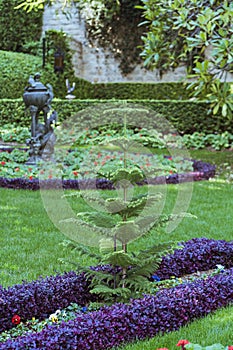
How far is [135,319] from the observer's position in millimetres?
2934

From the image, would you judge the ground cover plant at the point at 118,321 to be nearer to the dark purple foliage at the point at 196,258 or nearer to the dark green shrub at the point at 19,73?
the dark purple foliage at the point at 196,258

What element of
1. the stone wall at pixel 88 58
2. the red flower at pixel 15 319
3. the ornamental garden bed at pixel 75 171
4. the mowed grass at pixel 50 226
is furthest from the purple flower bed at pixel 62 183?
the stone wall at pixel 88 58

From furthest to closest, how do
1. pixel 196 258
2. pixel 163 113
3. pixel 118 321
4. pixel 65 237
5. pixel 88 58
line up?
pixel 88 58, pixel 163 113, pixel 65 237, pixel 196 258, pixel 118 321

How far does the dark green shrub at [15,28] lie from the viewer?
17.1 meters

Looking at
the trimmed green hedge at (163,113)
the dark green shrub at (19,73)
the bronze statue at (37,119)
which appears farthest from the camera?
the dark green shrub at (19,73)

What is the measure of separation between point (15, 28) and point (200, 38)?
11627 millimetres

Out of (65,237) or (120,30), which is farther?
(120,30)

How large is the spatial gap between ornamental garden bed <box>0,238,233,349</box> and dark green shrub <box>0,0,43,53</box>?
47.8 ft

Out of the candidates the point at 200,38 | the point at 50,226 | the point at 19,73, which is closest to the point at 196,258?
the point at 50,226

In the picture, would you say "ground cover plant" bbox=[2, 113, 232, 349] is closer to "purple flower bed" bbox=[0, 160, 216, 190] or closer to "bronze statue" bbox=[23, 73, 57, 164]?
"purple flower bed" bbox=[0, 160, 216, 190]

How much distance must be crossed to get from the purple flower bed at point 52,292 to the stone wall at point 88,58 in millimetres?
14007

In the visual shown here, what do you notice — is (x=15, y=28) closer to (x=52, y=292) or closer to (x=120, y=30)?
(x=120, y=30)

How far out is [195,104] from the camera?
12531mm

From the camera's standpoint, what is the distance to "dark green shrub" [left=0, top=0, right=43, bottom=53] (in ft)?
56.1
